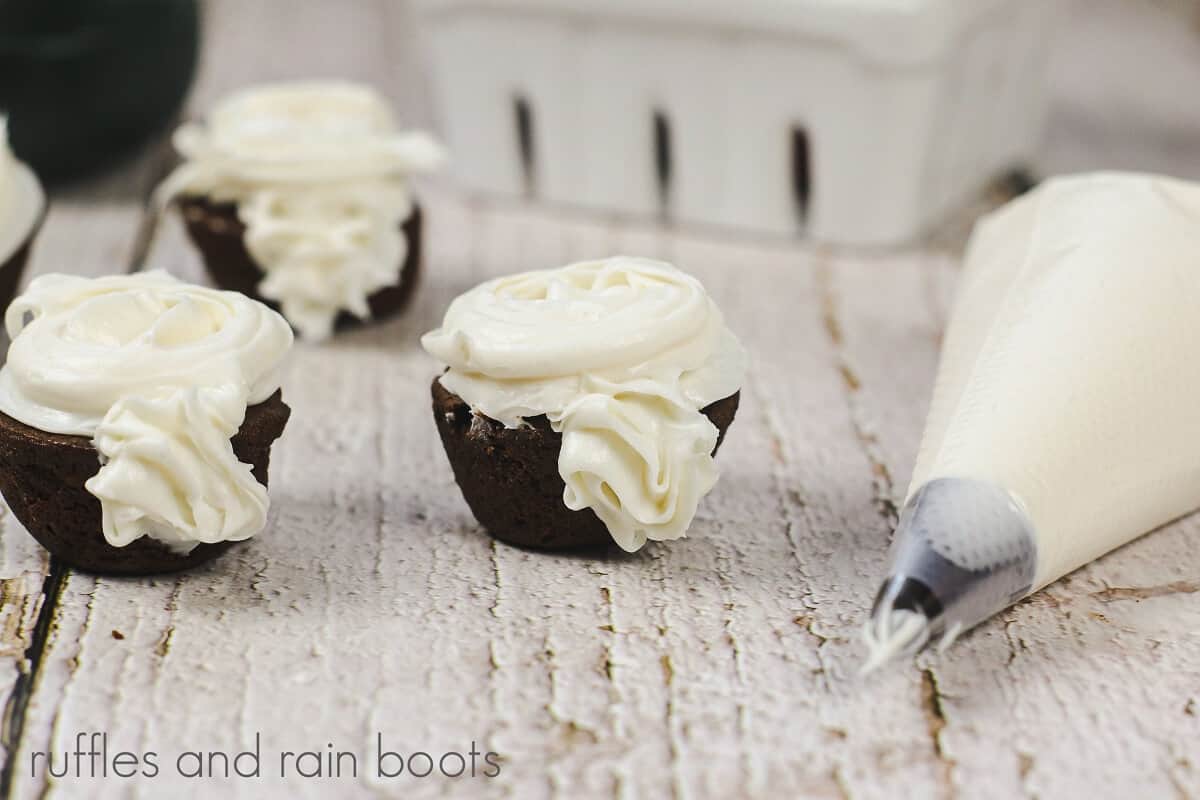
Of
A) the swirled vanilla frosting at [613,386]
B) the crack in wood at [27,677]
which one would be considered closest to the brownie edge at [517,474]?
the swirled vanilla frosting at [613,386]

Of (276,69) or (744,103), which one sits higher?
(744,103)

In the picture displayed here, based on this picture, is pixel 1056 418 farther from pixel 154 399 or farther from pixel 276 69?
pixel 276 69

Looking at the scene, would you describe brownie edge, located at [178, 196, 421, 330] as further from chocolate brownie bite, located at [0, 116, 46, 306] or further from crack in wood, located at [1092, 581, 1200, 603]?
crack in wood, located at [1092, 581, 1200, 603]

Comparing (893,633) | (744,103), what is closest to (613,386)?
(893,633)

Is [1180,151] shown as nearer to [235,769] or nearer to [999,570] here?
[999,570]

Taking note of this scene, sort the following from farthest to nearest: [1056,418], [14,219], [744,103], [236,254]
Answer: [744,103], [236,254], [14,219], [1056,418]

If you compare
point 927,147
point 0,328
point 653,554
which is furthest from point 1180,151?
point 0,328

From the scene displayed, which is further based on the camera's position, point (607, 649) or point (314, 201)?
point (314, 201)
